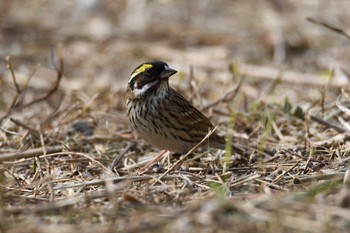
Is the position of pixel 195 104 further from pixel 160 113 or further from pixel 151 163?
pixel 151 163

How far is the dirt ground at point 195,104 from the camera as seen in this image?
371 centimetres

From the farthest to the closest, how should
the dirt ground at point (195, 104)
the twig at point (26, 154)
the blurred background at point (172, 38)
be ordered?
1. the blurred background at point (172, 38)
2. the twig at point (26, 154)
3. the dirt ground at point (195, 104)

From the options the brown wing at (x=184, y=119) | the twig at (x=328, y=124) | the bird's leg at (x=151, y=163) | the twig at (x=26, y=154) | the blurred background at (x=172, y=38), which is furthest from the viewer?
the blurred background at (x=172, y=38)

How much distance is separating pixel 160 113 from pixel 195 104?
140 cm

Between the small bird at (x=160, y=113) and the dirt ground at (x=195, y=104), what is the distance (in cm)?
21

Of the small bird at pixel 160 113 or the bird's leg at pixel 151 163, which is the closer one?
the bird's leg at pixel 151 163

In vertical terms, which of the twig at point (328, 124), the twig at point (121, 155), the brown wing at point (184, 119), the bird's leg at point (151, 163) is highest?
the brown wing at point (184, 119)

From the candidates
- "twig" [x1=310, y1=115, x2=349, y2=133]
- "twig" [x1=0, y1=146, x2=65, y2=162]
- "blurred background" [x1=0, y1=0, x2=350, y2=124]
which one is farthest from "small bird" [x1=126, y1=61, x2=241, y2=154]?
"blurred background" [x1=0, y1=0, x2=350, y2=124]

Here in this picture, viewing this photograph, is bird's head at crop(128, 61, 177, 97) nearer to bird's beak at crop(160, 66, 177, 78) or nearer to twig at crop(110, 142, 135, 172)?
bird's beak at crop(160, 66, 177, 78)

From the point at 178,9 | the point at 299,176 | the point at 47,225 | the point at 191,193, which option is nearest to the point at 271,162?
the point at 299,176

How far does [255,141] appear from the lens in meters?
6.07

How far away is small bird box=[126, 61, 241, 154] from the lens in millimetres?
5652

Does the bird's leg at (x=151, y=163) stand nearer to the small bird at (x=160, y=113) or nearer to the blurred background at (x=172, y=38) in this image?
the small bird at (x=160, y=113)

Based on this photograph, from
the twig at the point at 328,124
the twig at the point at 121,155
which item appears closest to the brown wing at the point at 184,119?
the twig at the point at 121,155
